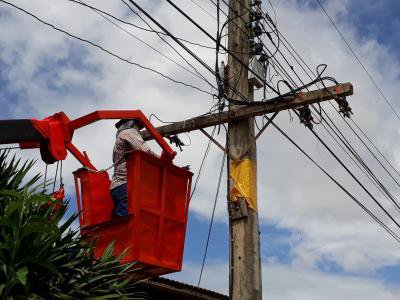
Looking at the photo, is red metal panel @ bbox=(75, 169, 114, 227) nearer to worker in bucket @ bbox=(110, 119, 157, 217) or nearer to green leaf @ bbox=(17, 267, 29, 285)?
worker in bucket @ bbox=(110, 119, 157, 217)

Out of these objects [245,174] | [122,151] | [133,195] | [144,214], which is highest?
[245,174]

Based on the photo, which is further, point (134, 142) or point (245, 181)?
point (245, 181)

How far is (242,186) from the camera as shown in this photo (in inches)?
332

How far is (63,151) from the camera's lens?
5.80 m

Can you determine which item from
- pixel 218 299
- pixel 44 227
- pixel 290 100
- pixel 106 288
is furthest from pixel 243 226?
pixel 218 299

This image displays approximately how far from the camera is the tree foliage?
Result: 4.88 metres

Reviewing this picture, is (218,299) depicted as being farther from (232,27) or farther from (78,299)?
(78,299)

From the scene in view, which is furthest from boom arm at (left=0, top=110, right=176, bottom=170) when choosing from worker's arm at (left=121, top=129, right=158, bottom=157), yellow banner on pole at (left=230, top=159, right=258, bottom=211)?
yellow banner on pole at (left=230, top=159, right=258, bottom=211)

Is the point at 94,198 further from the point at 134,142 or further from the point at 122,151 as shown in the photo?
the point at 134,142

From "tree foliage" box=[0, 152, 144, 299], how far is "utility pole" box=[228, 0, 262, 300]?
220 centimetres

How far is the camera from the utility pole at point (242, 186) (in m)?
7.88

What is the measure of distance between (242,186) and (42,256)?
3801 mm

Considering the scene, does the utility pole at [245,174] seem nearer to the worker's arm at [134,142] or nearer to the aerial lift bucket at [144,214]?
the aerial lift bucket at [144,214]

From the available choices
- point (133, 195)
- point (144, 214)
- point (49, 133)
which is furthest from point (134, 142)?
point (49, 133)
